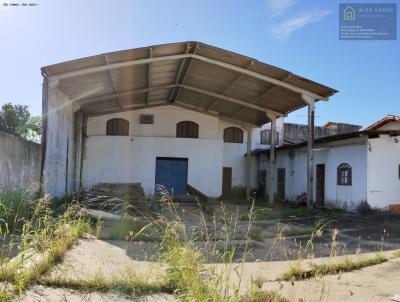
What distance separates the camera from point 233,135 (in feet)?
77.6

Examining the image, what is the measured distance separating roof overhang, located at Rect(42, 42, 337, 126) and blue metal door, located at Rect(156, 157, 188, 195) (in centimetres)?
309

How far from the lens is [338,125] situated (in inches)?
1163

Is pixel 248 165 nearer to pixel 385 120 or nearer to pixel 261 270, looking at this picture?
pixel 385 120

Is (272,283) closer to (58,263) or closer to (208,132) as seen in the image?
(58,263)

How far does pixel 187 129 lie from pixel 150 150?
239cm

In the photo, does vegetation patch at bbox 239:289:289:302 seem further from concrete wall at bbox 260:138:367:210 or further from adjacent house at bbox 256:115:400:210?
concrete wall at bbox 260:138:367:210

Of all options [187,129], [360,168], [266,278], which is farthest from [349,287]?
[187,129]

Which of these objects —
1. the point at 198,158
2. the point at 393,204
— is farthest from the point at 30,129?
the point at 393,204

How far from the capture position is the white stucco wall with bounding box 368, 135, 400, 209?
1438 centimetres

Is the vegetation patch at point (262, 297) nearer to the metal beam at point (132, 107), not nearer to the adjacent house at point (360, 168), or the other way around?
the adjacent house at point (360, 168)

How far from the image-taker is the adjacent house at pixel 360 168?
1438 centimetres

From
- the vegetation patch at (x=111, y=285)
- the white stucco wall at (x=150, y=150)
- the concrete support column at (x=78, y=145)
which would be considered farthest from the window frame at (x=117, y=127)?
the vegetation patch at (x=111, y=285)

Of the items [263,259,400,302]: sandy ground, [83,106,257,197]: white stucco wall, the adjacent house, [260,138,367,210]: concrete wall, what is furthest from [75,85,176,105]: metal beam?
[263,259,400,302]: sandy ground

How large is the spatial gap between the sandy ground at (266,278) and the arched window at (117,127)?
1566 centimetres
